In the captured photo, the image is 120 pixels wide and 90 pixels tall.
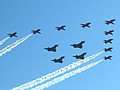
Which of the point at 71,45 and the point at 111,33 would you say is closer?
the point at 71,45

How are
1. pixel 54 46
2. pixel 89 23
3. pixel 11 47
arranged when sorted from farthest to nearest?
pixel 89 23
pixel 54 46
pixel 11 47

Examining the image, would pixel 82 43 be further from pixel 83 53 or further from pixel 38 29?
pixel 38 29

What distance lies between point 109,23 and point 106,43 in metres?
7.25

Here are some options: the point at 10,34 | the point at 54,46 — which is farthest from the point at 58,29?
the point at 10,34

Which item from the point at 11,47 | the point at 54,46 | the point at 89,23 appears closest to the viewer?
the point at 11,47

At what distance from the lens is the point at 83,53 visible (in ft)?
360

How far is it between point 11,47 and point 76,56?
2220 cm

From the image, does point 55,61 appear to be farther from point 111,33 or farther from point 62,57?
point 111,33

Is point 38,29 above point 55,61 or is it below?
above

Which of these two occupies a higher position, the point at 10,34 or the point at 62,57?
the point at 10,34

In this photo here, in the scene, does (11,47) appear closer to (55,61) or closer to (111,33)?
(55,61)

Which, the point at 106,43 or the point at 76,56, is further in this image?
the point at 106,43

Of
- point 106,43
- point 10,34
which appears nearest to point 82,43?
point 106,43

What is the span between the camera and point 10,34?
109 metres
